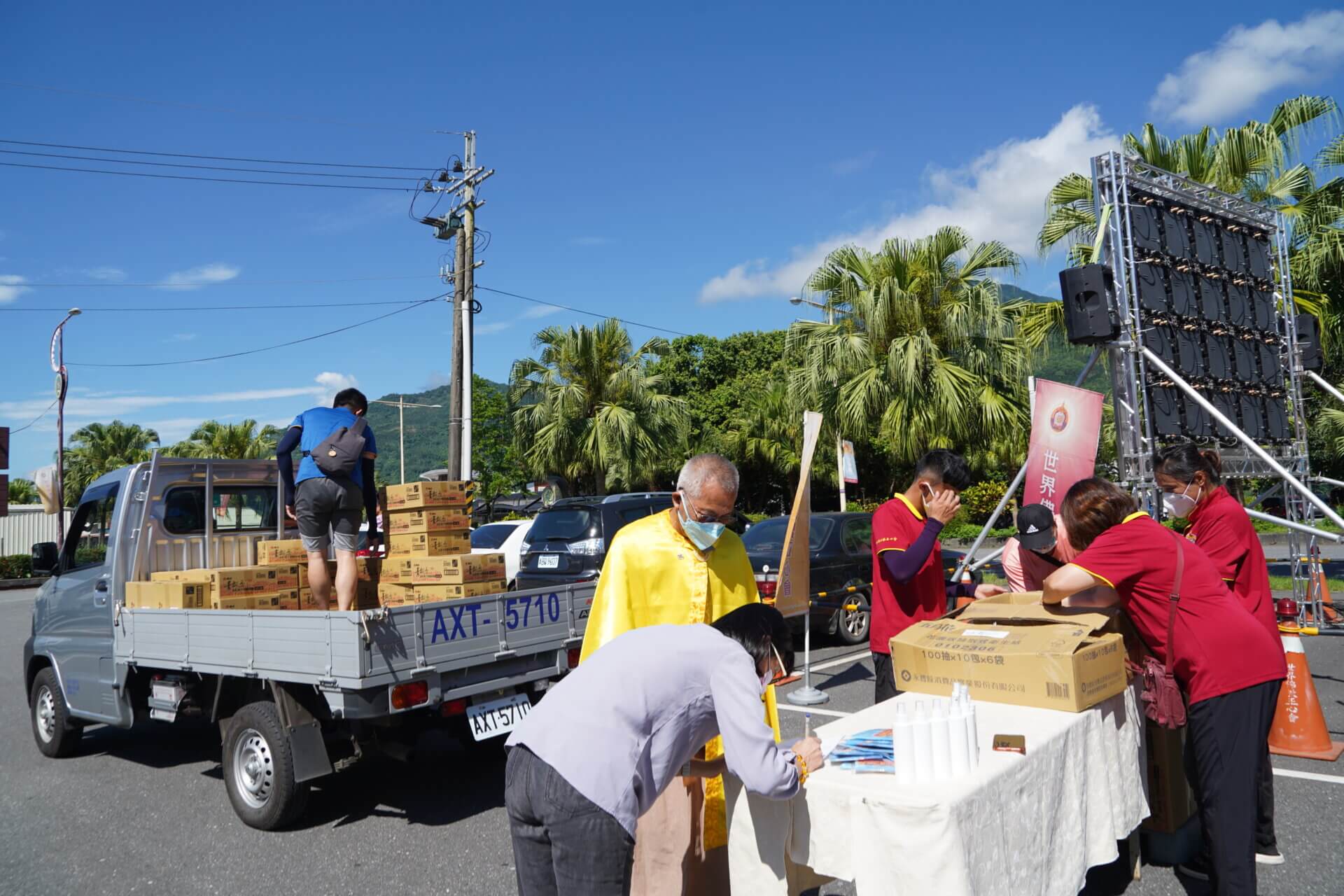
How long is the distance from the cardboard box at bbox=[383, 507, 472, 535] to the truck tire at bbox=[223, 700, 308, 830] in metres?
1.31

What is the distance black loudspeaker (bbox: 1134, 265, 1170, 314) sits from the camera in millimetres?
8031

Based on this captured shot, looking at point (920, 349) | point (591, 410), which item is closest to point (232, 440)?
point (591, 410)

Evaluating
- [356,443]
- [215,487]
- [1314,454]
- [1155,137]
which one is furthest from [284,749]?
[1314,454]

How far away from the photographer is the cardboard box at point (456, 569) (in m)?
5.70

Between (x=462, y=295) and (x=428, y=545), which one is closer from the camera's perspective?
(x=428, y=545)

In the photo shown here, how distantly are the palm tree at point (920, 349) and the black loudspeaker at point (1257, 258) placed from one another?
554cm

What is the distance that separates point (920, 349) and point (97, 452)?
1814 inches

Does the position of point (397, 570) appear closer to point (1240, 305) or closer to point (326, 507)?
point (326, 507)

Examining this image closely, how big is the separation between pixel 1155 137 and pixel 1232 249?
13.0ft

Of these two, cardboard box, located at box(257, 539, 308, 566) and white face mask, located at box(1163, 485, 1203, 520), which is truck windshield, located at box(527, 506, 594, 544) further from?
white face mask, located at box(1163, 485, 1203, 520)

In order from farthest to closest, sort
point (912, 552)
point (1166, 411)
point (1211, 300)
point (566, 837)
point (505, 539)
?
point (505, 539)
point (1211, 300)
point (1166, 411)
point (912, 552)
point (566, 837)

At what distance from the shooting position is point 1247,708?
3457mm

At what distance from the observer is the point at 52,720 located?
7.31 meters

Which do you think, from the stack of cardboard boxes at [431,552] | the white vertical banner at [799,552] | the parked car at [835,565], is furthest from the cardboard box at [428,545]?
the parked car at [835,565]
